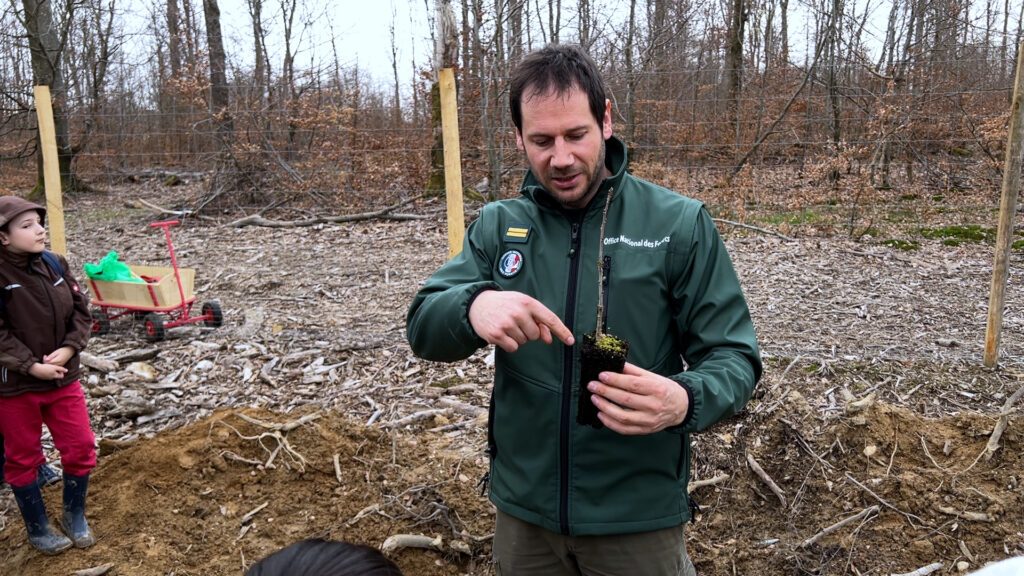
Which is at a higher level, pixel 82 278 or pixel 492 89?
pixel 492 89

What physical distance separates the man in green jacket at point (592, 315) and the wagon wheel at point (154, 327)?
4.70 metres

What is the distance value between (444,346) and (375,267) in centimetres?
635

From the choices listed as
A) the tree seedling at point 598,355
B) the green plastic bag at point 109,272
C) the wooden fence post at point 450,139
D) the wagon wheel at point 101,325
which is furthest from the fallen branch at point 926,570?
the wagon wheel at point 101,325

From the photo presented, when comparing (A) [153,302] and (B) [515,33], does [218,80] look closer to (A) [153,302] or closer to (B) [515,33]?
(B) [515,33]

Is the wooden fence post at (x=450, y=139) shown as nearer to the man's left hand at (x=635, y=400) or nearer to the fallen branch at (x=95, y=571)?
the fallen branch at (x=95, y=571)

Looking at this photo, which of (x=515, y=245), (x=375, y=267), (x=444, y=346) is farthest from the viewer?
(x=375, y=267)

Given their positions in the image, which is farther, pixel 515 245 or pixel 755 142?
pixel 755 142

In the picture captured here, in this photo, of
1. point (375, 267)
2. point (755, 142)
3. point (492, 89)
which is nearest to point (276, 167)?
point (492, 89)

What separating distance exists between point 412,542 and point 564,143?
217 centimetres

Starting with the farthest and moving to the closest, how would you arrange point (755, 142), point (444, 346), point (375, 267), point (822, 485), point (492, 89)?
1. point (492, 89)
2. point (755, 142)
3. point (375, 267)
4. point (822, 485)
5. point (444, 346)

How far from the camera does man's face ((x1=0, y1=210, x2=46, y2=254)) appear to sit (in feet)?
10.4

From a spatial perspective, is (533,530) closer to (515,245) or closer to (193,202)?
(515,245)

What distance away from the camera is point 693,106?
1061cm

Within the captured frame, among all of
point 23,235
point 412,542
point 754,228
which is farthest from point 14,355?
point 754,228
